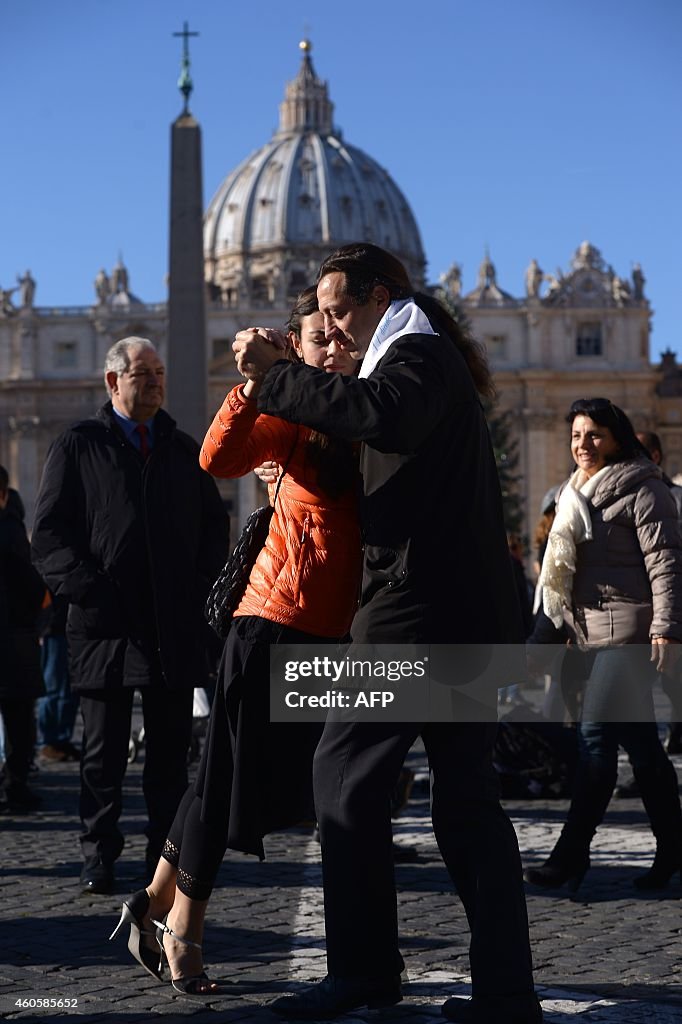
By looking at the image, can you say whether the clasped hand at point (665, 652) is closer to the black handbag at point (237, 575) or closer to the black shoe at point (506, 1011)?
the black handbag at point (237, 575)

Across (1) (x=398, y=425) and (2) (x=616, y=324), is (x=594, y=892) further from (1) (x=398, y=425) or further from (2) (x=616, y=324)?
(2) (x=616, y=324)

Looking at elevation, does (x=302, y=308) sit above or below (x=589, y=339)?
below

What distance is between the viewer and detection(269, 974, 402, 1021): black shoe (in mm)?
3713

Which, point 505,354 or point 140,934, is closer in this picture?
point 140,934

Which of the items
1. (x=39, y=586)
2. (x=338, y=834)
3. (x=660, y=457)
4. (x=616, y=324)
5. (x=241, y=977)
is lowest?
(x=241, y=977)

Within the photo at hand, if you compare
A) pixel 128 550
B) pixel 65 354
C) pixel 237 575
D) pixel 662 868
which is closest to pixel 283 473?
pixel 237 575

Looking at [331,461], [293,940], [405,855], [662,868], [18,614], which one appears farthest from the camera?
[18,614]

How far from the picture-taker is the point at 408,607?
3.63 m

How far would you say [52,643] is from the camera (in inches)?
417

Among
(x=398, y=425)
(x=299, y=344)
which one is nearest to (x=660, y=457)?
(x=299, y=344)

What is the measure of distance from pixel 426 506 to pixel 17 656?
14.5 ft

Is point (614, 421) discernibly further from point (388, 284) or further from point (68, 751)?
point (68, 751)

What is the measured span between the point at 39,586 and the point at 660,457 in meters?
2.72

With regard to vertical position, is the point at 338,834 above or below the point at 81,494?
below
